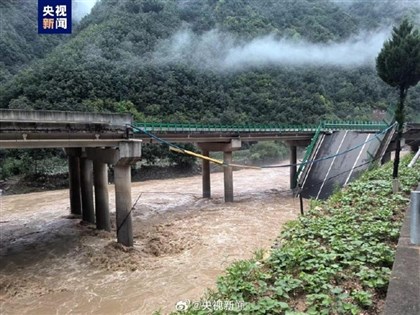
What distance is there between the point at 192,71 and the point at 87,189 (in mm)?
57819

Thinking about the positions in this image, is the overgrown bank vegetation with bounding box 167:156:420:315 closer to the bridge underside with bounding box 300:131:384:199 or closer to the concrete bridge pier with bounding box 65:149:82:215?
the bridge underside with bounding box 300:131:384:199

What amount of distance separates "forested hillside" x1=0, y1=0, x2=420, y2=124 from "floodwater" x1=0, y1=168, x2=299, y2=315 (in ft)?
94.6

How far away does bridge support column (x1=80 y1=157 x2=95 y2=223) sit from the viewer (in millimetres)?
20062

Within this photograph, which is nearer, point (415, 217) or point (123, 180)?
point (415, 217)

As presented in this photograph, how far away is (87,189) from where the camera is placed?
19938mm

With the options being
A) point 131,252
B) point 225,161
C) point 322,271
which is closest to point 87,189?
point 131,252

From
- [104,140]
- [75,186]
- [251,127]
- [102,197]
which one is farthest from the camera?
[251,127]

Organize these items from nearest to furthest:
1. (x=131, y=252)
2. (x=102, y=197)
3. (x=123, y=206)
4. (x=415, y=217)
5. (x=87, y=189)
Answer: (x=415, y=217) < (x=131, y=252) < (x=123, y=206) < (x=102, y=197) < (x=87, y=189)

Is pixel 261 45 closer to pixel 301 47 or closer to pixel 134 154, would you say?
pixel 301 47

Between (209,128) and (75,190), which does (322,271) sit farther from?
(209,128)

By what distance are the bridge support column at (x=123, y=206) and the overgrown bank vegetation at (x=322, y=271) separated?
9.53 metres

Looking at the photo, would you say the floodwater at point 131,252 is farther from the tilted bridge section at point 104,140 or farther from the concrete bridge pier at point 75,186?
the tilted bridge section at point 104,140

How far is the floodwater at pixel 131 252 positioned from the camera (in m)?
10.8

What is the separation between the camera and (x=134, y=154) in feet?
52.0
